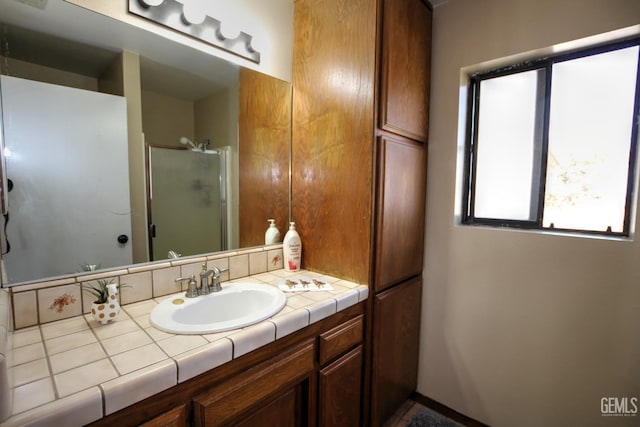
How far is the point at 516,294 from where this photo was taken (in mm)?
1455

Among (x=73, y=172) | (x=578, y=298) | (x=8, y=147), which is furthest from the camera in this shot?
(x=578, y=298)

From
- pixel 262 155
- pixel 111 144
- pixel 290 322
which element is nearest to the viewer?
pixel 290 322

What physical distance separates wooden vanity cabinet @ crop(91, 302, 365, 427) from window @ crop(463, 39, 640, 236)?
109 centimetres

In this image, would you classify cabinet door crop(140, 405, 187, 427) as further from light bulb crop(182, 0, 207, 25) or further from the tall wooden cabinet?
light bulb crop(182, 0, 207, 25)

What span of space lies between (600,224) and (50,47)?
238 cm

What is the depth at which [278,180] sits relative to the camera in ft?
5.40

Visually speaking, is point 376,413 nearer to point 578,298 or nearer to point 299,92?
point 578,298

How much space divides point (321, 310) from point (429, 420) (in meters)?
1.21

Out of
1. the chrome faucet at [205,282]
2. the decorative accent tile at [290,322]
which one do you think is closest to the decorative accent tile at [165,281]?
the chrome faucet at [205,282]

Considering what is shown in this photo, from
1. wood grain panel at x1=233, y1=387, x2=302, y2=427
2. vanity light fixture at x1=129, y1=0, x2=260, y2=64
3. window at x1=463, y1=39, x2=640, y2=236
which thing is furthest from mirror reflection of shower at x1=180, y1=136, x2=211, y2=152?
window at x1=463, y1=39, x2=640, y2=236

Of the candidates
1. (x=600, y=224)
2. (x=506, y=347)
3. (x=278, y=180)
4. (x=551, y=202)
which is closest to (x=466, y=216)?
(x=551, y=202)

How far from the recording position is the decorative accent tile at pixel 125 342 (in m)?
0.74

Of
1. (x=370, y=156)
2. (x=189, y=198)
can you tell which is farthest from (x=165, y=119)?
(x=370, y=156)

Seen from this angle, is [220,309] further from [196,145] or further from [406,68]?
[406,68]
